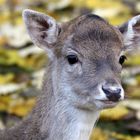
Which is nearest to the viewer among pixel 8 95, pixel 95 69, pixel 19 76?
pixel 95 69

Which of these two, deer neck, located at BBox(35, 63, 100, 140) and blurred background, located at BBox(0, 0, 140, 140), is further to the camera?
blurred background, located at BBox(0, 0, 140, 140)

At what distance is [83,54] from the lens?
6.69 meters

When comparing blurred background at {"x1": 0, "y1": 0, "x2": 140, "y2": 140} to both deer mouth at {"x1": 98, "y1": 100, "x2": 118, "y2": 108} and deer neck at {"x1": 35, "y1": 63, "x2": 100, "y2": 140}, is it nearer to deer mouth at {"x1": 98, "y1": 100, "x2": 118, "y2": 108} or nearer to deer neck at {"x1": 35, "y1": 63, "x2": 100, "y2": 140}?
deer neck at {"x1": 35, "y1": 63, "x2": 100, "y2": 140}

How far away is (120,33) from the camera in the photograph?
7008 millimetres

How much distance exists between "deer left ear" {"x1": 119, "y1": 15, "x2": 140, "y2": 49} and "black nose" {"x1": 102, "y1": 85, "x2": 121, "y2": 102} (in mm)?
902

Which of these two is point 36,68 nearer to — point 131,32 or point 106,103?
point 131,32

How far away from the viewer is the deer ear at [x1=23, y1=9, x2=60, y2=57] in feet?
22.9

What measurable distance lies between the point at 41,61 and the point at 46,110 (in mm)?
3720

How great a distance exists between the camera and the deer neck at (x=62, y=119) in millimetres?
6699

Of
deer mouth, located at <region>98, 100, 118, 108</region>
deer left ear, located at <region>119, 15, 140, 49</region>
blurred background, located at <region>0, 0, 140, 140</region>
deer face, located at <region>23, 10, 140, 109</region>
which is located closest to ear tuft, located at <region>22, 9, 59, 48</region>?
deer face, located at <region>23, 10, 140, 109</region>

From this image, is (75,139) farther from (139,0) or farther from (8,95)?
(139,0)

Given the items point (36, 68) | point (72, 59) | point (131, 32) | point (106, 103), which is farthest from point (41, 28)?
point (36, 68)

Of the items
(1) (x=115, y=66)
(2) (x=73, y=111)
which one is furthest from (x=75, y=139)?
(1) (x=115, y=66)

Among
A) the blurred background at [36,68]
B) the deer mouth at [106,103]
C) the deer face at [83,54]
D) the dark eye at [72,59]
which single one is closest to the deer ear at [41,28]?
the deer face at [83,54]
